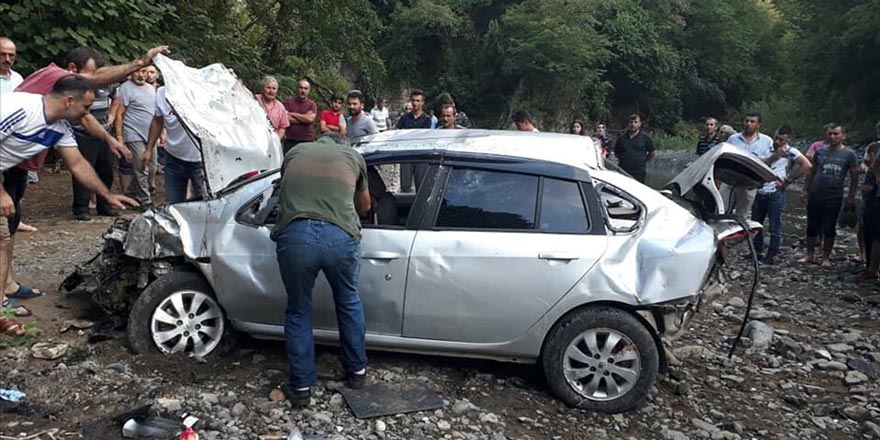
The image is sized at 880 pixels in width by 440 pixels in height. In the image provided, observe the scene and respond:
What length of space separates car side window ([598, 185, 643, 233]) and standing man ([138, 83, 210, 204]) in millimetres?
4180

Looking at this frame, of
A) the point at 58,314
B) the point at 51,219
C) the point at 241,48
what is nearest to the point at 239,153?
the point at 58,314

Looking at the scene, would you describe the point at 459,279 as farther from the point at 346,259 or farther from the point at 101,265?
the point at 101,265

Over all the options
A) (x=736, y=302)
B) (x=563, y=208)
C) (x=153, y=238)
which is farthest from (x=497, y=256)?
(x=736, y=302)

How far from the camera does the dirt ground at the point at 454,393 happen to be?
13.5ft

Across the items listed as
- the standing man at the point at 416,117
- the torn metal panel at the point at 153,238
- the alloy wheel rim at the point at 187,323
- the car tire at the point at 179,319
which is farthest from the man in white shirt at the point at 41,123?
the standing man at the point at 416,117

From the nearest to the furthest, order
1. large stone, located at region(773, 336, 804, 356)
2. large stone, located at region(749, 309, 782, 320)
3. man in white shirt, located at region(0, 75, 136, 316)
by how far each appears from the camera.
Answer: man in white shirt, located at region(0, 75, 136, 316), large stone, located at region(773, 336, 804, 356), large stone, located at region(749, 309, 782, 320)

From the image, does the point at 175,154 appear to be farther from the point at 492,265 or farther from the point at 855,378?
the point at 855,378

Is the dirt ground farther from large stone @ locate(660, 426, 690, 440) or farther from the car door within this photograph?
the car door

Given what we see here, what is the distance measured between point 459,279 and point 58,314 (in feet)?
10.9

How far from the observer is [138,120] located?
8219 millimetres

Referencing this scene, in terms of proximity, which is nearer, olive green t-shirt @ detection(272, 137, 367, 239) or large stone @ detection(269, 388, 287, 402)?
olive green t-shirt @ detection(272, 137, 367, 239)

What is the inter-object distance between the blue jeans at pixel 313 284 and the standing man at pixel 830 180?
7.12m

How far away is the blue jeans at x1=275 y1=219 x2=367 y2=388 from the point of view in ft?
13.3

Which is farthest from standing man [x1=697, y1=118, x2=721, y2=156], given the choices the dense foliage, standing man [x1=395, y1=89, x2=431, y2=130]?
the dense foliage
